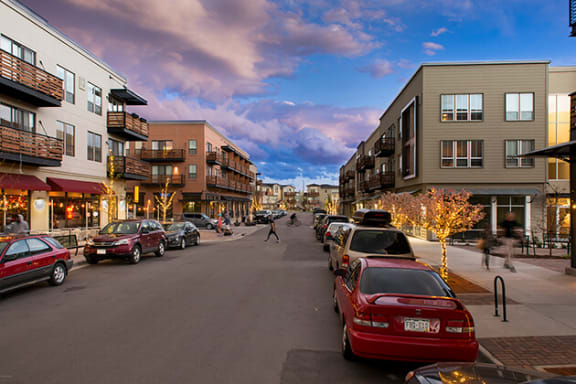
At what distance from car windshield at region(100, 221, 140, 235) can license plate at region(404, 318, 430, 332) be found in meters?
12.4

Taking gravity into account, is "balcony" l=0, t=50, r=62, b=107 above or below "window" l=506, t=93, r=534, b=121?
below

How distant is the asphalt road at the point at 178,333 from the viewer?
14.2 feet

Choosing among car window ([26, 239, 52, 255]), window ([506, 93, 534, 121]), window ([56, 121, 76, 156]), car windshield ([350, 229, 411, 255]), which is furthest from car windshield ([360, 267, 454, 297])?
window ([506, 93, 534, 121])

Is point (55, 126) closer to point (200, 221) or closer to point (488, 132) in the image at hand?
point (200, 221)

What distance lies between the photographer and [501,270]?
11.8m

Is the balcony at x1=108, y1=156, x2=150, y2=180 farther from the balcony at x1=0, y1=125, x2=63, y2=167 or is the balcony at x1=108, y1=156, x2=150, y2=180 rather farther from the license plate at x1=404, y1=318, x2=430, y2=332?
the license plate at x1=404, y1=318, x2=430, y2=332

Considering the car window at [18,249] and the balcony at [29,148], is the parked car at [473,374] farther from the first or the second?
the balcony at [29,148]

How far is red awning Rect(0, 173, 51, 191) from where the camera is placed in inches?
582

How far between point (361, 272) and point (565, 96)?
29.6 m

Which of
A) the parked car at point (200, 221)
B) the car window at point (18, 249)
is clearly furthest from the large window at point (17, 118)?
the parked car at point (200, 221)

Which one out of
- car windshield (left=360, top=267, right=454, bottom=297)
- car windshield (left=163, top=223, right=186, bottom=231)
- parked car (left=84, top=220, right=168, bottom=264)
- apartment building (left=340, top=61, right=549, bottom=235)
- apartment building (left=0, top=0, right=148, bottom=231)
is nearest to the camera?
car windshield (left=360, top=267, right=454, bottom=297)

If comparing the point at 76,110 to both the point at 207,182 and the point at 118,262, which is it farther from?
the point at 207,182

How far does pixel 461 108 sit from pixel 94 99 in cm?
2578

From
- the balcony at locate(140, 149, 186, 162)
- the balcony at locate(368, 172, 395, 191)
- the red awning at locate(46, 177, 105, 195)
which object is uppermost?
the balcony at locate(140, 149, 186, 162)
